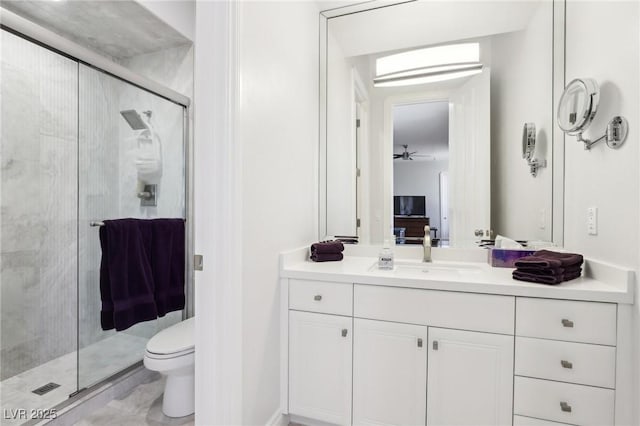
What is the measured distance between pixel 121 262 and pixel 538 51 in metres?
2.72

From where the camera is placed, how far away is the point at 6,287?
2078mm

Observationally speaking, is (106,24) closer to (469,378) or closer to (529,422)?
(469,378)

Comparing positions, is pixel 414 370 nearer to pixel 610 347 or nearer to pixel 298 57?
pixel 610 347

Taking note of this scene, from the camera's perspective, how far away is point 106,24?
224 centimetres

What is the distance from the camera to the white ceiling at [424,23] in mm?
1819

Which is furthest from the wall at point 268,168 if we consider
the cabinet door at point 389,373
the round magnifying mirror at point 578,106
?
the round magnifying mirror at point 578,106

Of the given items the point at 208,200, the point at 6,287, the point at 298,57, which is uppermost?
the point at 298,57

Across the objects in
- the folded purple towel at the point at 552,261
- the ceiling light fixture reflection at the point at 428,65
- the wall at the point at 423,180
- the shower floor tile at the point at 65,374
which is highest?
the ceiling light fixture reflection at the point at 428,65

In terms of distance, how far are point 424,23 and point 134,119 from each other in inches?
87.4

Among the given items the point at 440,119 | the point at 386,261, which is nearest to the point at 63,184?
the point at 386,261

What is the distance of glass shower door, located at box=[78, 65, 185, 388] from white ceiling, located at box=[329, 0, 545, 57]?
1431 millimetres

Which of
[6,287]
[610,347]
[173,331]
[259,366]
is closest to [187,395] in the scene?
[173,331]

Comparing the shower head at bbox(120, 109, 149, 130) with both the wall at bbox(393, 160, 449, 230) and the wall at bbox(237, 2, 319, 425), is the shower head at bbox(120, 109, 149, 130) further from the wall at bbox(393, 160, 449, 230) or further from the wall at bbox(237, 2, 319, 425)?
the wall at bbox(393, 160, 449, 230)

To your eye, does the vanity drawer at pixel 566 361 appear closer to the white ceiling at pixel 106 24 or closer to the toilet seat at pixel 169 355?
the toilet seat at pixel 169 355
